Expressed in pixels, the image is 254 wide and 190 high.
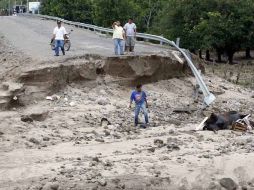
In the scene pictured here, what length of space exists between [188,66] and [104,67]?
3.94 meters

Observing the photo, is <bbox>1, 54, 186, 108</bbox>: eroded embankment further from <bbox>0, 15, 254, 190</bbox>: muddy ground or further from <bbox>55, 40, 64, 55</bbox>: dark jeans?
<bbox>55, 40, 64, 55</bbox>: dark jeans

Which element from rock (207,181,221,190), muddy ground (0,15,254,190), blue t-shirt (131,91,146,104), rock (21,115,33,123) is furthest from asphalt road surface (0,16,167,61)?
rock (207,181,221,190)

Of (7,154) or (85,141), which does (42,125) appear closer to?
(85,141)

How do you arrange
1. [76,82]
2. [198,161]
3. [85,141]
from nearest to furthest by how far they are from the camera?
[198,161]
[85,141]
[76,82]

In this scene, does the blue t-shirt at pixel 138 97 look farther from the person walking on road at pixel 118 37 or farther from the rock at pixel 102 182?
the rock at pixel 102 182

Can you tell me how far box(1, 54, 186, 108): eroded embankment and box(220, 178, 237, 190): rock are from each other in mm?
7729

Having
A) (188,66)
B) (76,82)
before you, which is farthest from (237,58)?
(76,82)

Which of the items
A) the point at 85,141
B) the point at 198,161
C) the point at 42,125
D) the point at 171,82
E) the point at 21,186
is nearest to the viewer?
the point at 21,186

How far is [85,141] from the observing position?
15.6 metres

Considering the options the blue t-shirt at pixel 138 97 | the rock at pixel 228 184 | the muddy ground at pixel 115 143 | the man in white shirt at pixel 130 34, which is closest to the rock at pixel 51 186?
the muddy ground at pixel 115 143

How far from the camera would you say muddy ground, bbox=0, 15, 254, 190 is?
12406 mm

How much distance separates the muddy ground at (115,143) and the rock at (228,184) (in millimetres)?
22

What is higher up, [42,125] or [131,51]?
[131,51]

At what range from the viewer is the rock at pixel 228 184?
1246cm
